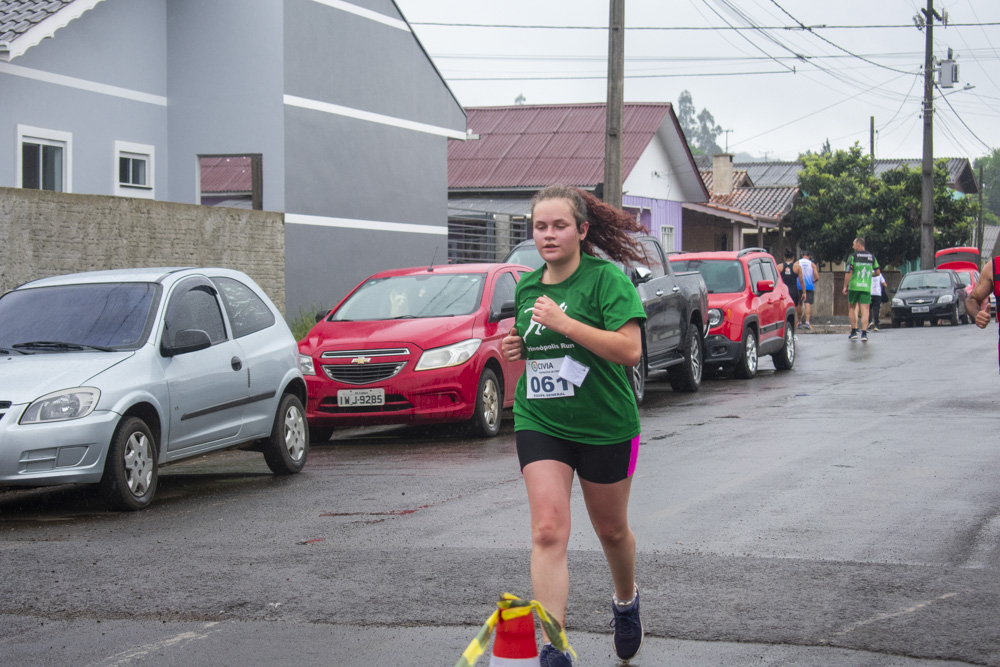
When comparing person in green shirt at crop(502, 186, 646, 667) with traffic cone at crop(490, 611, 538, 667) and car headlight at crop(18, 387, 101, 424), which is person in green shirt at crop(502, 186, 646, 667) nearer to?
traffic cone at crop(490, 611, 538, 667)

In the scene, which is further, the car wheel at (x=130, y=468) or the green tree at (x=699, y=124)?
the green tree at (x=699, y=124)

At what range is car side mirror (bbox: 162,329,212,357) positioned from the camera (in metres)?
8.80

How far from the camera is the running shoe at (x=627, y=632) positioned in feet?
15.5

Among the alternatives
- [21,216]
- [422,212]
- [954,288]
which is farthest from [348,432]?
[954,288]

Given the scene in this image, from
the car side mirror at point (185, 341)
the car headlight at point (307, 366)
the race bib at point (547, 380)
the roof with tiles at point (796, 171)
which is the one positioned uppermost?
the roof with tiles at point (796, 171)

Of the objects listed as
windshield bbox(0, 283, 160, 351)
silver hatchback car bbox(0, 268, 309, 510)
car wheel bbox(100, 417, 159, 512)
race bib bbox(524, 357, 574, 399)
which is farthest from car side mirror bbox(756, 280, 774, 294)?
race bib bbox(524, 357, 574, 399)

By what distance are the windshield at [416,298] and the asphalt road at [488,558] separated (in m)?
1.62

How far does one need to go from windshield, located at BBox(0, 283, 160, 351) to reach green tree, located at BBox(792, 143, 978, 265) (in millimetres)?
39769

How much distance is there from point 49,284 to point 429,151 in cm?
1694

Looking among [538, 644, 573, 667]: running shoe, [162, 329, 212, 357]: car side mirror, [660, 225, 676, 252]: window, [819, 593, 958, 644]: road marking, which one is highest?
[660, 225, 676, 252]: window

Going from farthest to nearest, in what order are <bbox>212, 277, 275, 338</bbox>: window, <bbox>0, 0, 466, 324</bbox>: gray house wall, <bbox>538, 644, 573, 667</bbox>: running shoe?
<bbox>0, 0, 466, 324</bbox>: gray house wall → <bbox>212, 277, 275, 338</bbox>: window → <bbox>538, 644, 573, 667</bbox>: running shoe

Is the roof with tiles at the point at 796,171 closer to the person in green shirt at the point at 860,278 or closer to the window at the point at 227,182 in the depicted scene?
the window at the point at 227,182

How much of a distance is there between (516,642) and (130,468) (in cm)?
548

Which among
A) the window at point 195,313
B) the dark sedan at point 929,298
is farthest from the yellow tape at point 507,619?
the dark sedan at point 929,298
